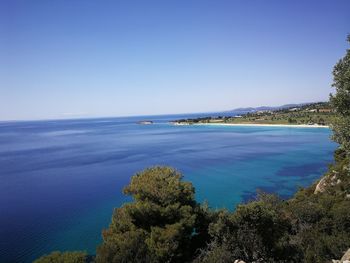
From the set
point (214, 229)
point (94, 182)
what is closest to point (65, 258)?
point (214, 229)

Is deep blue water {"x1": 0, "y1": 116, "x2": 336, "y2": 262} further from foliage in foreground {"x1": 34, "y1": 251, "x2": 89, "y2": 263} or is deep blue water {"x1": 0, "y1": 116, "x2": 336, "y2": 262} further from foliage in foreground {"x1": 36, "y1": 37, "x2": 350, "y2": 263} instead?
foliage in foreground {"x1": 34, "y1": 251, "x2": 89, "y2": 263}

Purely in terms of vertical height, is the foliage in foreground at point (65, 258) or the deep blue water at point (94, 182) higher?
the foliage in foreground at point (65, 258)

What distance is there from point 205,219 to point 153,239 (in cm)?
491

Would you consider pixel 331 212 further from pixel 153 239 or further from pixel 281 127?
pixel 281 127

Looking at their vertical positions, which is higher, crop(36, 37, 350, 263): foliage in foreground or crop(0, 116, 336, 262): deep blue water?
crop(36, 37, 350, 263): foliage in foreground

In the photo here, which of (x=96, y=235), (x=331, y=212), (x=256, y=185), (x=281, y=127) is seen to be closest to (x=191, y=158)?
(x=256, y=185)

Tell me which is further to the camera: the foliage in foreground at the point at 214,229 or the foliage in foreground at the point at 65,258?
the foliage in foreground at the point at 214,229

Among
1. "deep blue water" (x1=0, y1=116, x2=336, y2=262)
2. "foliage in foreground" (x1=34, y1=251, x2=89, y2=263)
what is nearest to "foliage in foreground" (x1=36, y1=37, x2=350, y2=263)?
"foliage in foreground" (x1=34, y1=251, x2=89, y2=263)

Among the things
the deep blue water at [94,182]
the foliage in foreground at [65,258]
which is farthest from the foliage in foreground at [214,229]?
the deep blue water at [94,182]

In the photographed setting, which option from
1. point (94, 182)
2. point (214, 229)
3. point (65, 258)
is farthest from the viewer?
point (94, 182)

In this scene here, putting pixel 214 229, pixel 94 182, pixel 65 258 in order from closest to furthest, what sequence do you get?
pixel 65 258 → pixel 214 229 → pixel 94 182

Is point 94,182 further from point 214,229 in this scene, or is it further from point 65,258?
point 214,229

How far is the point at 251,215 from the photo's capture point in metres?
18.6

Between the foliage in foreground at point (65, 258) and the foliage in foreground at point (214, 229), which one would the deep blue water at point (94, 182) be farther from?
the foliage in foreground at point (65, 258)
